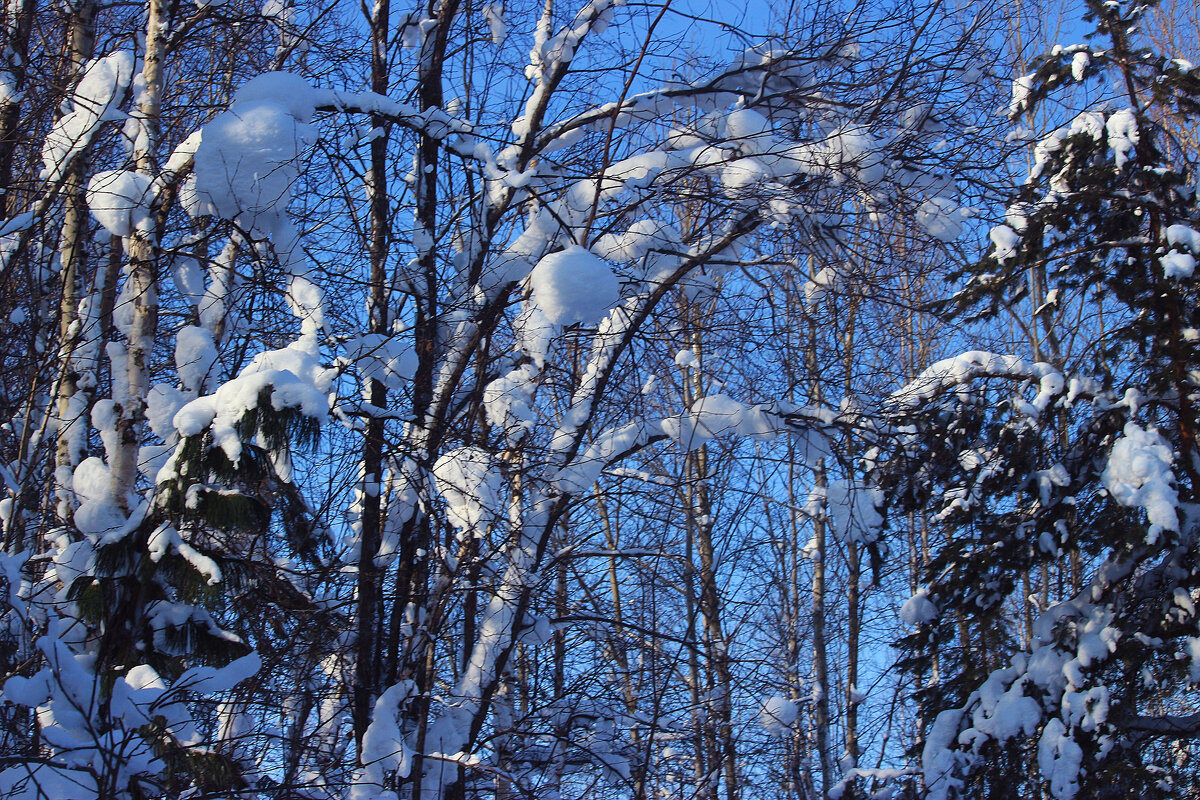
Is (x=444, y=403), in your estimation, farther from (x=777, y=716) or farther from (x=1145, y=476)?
(x=1145, y=476)

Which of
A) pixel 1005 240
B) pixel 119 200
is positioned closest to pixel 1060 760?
pixel 1005 240

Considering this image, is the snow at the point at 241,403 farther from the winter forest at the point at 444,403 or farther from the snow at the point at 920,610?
the snow at the point at 920,610

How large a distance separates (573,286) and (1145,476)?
418 cm

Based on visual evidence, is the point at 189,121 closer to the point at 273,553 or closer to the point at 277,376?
the point at 273,553

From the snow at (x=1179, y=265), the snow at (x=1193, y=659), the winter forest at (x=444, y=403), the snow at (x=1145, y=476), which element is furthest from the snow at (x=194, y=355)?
the snow at (x=1179, y=265)

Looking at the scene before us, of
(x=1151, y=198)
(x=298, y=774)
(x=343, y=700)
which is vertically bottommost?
(x=298, y=774)

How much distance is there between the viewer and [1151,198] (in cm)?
637

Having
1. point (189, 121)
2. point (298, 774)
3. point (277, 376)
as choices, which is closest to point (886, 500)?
point (298, 774)

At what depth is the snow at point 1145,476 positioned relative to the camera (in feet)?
17.7

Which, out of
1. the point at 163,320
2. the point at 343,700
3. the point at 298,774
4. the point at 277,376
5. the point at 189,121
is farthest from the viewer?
the point at 163,320

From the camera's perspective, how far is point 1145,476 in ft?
18.0

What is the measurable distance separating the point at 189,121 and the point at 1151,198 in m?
6.28

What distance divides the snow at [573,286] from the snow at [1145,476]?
3983 millimetres

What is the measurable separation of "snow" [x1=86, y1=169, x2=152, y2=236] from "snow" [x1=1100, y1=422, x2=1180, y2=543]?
542 cm
